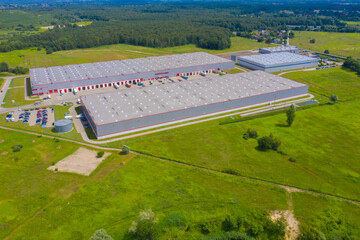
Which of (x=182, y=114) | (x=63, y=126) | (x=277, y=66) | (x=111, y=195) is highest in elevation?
(x=63, y=126)

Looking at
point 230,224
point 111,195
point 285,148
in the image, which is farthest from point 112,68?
point 230,224

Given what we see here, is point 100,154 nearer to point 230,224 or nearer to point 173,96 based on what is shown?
point 230,224

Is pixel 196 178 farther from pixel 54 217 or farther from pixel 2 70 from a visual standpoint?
pixel 2 70

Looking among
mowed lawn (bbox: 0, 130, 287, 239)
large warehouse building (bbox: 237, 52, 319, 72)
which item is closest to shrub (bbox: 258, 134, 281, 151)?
mowed lawn (bbox: 0, 130, 287, 239)

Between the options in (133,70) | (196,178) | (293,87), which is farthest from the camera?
(133,70)

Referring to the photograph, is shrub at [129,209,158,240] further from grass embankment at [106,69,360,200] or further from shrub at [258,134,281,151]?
shrub at [258,134,281,151]

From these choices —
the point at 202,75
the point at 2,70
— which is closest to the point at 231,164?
the point at 202,75
